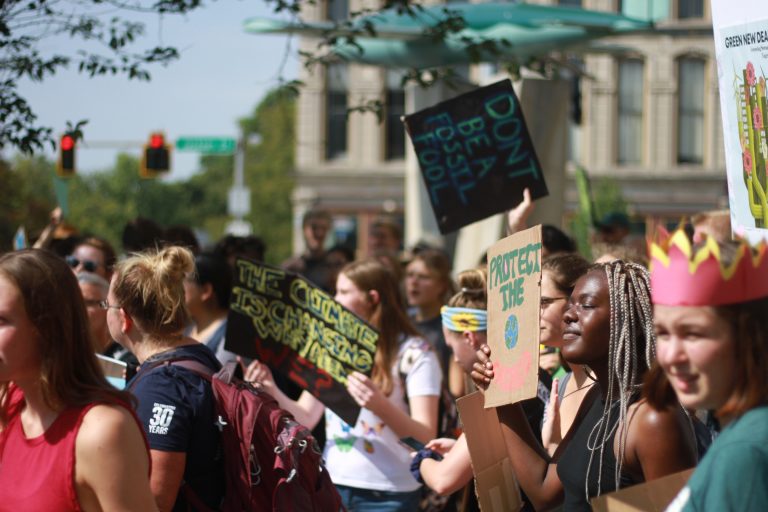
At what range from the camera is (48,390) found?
2.99m

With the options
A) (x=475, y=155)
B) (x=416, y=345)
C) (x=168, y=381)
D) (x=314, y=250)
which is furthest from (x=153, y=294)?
(x=314, y=250)

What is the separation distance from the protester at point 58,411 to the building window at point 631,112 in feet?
144

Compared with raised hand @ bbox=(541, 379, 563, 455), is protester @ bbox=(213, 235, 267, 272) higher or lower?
higher

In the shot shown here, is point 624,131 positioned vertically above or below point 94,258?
above

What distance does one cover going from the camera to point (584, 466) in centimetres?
339

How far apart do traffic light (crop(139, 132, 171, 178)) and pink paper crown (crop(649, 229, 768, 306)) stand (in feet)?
75.2

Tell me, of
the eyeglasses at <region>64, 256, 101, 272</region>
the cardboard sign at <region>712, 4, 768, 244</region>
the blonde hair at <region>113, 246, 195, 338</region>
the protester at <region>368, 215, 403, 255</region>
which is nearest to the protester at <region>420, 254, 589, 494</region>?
the cardboard sign at <region>712, 4, 768, 244</region>

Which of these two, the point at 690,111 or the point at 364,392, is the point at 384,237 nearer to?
the point at 364,392

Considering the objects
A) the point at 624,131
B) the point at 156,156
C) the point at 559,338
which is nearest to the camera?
the point at 559,338

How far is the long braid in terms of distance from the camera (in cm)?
338

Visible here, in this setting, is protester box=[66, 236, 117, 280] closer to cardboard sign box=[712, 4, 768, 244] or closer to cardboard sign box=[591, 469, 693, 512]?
cardboard sign box=[712, 4, 768, 244]

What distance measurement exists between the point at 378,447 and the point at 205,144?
78.5 feet

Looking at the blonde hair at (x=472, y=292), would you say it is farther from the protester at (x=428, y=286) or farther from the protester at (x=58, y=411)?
the protester at (x=58, y=411)

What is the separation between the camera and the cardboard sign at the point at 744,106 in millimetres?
4102
